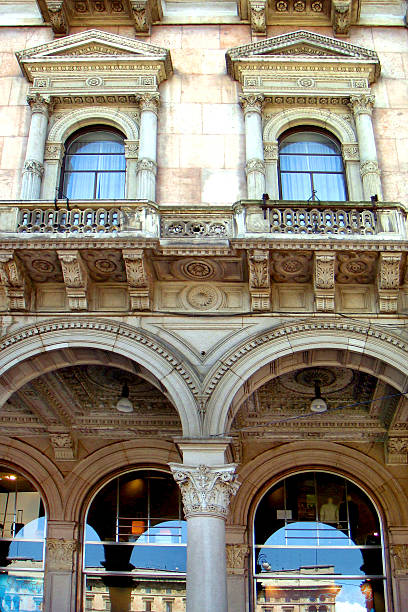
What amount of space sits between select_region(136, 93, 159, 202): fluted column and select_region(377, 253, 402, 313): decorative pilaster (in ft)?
14.9

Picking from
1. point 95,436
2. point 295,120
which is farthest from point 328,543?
point 295,120

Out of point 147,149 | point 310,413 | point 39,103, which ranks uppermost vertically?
point 39,103

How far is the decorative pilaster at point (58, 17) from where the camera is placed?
16094mm

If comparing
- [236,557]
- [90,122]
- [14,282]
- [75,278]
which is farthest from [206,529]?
[90,122]

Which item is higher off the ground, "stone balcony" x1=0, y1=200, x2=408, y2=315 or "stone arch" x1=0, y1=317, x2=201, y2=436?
"stone balcony" x1=0, y1=200, x2=408, y2=315

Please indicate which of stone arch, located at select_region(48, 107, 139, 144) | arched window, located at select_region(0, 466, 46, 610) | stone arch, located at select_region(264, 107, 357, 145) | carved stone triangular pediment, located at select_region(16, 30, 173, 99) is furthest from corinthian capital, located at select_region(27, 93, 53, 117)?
arched window, located at select_region(0, 466, 46, 610)

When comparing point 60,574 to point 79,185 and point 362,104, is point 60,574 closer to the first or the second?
point 79,185

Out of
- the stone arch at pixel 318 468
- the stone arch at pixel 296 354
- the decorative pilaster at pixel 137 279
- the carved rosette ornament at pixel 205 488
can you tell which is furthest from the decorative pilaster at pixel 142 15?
the carved rosette ornament at pixel 205 488

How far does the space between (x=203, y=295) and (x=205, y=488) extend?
353cm

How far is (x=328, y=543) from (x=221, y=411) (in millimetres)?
6009

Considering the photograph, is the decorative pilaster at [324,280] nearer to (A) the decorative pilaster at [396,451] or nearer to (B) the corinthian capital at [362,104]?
(B) the corinthian capital at [362,104]

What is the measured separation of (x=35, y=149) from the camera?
48.4ft

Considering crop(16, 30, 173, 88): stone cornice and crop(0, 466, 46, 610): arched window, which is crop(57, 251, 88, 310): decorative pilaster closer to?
crop(16, 30, 173, 88): stone cornice

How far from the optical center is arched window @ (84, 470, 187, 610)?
15.8 metres
